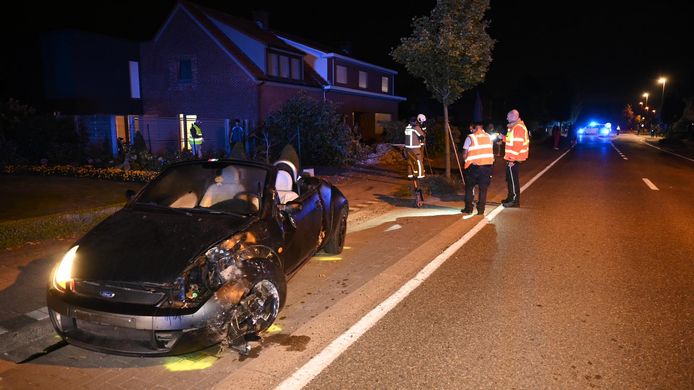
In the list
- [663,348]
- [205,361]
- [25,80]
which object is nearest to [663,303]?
[663,348]

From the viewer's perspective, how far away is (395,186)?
13.8 metres

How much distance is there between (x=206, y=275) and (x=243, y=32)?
24.5 metres

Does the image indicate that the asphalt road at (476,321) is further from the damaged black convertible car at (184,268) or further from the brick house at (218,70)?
the brick house at (218,70)

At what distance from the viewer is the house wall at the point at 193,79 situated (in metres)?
25.8

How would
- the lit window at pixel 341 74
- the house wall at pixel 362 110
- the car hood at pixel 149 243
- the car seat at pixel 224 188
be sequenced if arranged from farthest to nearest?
1. the house wall at pixel 362 110
2. the lit window at pixel 341 74
3. the car seat at pixel 224 188
4. the car hood at pixel 149 243

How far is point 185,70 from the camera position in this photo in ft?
89.9

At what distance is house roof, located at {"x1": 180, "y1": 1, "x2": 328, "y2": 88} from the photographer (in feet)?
84.0

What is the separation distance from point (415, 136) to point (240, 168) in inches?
235

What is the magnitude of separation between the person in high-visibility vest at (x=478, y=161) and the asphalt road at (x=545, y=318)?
1.15 m

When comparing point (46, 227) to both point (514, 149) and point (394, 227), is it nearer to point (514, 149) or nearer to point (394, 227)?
point (394, 227)

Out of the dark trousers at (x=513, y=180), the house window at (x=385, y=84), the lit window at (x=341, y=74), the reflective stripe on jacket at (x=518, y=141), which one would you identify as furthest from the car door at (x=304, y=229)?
the house window at (x=385, y=84)

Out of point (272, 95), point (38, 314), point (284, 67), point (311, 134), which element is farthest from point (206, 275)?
point (284, 67)

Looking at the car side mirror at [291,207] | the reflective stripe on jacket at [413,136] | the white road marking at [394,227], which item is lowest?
the white road marking at [394,227]

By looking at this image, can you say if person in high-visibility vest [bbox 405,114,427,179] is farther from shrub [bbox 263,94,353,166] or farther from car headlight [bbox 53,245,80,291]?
car headlight [bbox 53,245,80,291]
